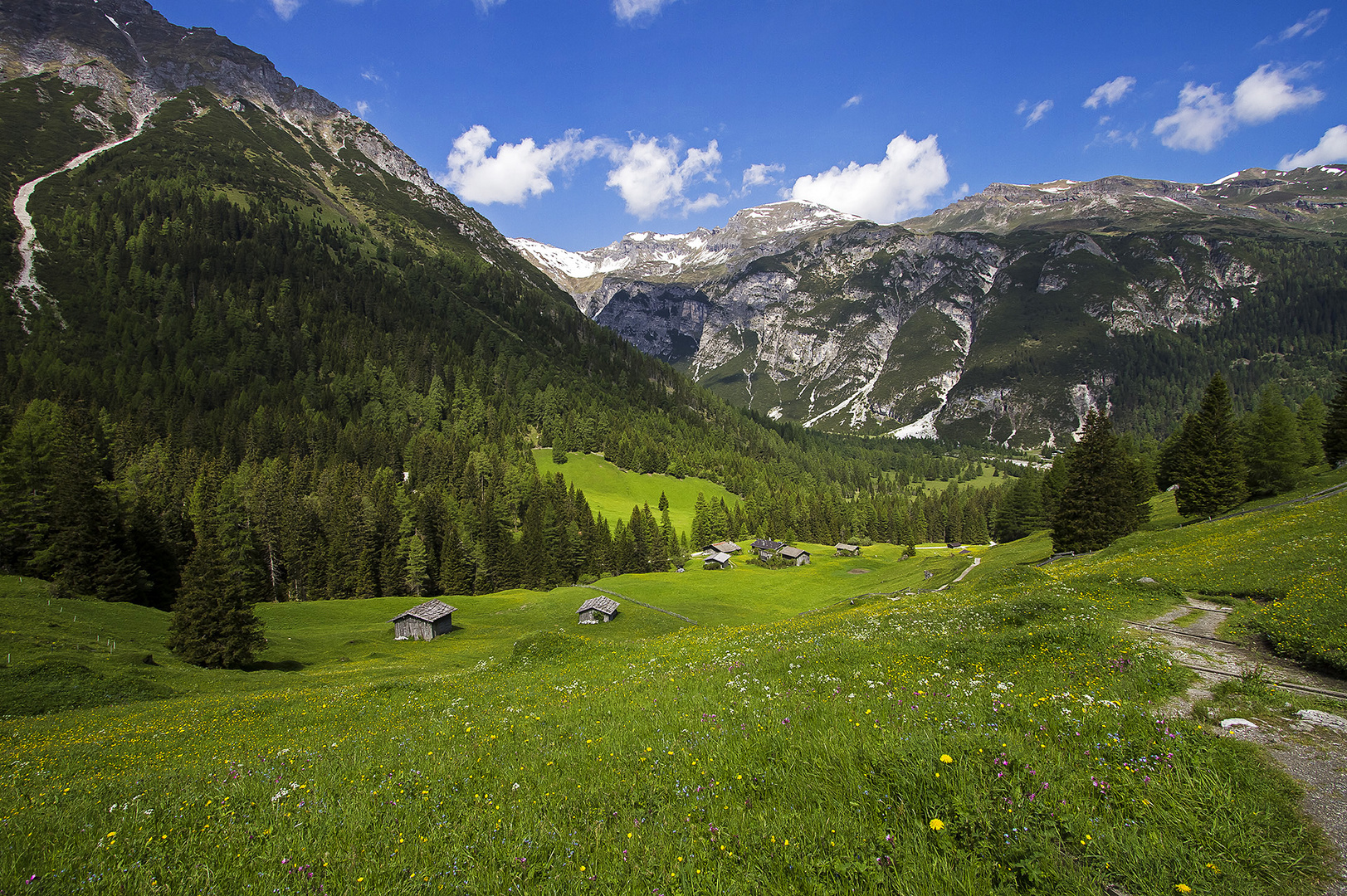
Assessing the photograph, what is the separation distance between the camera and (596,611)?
62.5 metres

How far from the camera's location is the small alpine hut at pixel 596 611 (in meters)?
62.4

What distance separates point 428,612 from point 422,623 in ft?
4.27

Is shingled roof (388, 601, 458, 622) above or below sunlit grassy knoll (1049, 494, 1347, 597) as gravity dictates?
below

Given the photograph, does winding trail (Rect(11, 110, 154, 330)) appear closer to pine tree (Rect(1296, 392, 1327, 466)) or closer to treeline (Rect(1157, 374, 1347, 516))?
treeline (Rect(1157, 374, 1347, 516))

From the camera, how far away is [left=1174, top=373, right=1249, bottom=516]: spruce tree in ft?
→ 167

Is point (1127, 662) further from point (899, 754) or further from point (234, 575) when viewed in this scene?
point (234, 575)

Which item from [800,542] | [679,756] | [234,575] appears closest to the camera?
[679,756]

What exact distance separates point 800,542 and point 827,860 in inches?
5417

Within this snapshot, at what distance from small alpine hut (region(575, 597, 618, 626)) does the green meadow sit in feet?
148

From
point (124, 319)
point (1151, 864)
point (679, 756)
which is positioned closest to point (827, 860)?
point (1151, 864)

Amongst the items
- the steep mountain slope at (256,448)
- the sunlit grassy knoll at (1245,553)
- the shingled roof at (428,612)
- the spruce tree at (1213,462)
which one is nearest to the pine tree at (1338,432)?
the spruce tree at (1213,462)

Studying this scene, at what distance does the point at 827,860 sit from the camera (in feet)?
15.4

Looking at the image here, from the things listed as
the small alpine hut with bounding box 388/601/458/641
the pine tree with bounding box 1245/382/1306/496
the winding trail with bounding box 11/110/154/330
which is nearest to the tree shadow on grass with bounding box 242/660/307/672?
the small alpine hut with bounding box 388/601/458/641

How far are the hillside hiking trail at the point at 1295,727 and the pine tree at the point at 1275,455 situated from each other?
192 ft
